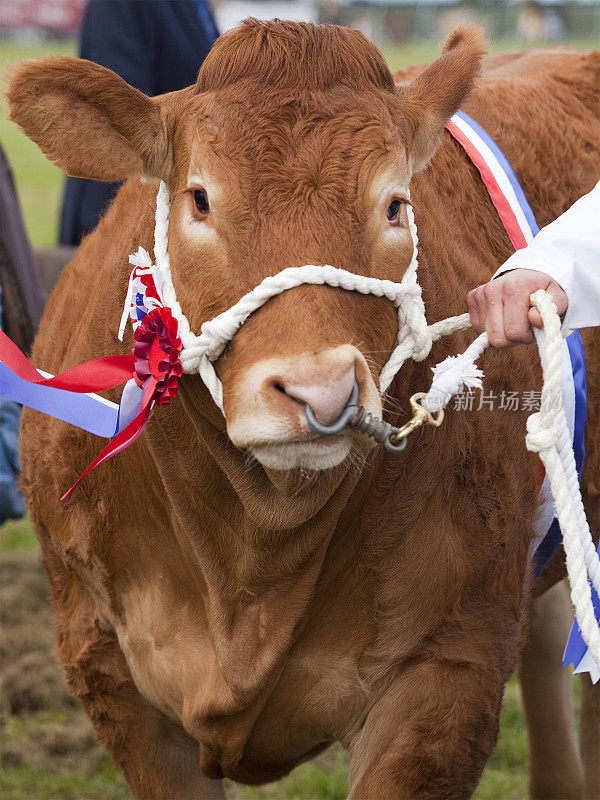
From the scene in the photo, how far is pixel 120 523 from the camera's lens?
290 cm

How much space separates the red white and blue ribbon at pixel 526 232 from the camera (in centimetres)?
303

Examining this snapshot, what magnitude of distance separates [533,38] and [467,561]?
40129mm

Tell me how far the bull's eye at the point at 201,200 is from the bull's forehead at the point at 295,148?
2 centimetres

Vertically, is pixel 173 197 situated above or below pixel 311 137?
below

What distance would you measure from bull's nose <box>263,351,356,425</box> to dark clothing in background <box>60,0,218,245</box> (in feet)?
11.0

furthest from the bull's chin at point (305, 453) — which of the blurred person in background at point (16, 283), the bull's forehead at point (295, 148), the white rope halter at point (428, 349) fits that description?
the blurred person in background at point (16, 283)

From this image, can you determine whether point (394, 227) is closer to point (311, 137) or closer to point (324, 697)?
point (311, 137)

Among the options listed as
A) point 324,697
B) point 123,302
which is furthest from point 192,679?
point 123,302

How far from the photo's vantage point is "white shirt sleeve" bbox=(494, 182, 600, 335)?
2.29 metres

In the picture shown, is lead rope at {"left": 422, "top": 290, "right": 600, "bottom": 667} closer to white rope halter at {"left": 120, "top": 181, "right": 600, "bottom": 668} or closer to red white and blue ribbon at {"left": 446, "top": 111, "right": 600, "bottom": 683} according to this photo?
white rope halter at {"left": 120, "top": 181, "right": 600, "bottom": 668}

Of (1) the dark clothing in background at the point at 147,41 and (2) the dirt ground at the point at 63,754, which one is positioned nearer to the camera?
(2) the dirt ground at the point at 63,754

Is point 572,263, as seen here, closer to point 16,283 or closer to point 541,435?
point 541,435

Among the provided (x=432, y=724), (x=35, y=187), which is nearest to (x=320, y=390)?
(x=432, y=724)

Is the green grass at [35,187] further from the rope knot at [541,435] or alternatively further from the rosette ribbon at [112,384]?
the rope knot at [541,435]
